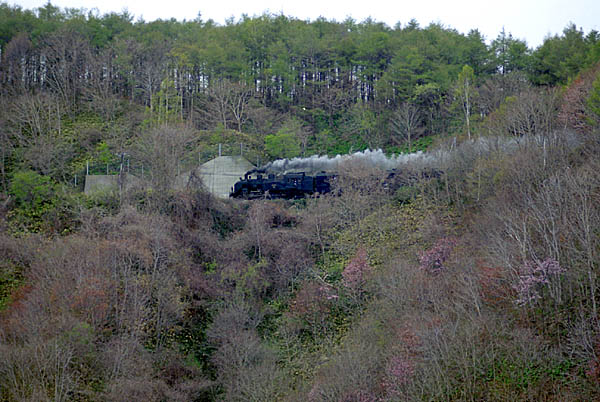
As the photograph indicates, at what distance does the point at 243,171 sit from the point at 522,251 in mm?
23034

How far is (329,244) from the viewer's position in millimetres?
28922

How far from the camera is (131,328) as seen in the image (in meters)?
21.8

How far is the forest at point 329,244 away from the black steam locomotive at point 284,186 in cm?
104

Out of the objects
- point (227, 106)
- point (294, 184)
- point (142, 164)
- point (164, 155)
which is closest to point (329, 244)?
point (294, 184)

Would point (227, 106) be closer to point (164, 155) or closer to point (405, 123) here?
point (405, 123)

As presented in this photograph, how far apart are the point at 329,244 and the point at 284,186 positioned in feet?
19.3

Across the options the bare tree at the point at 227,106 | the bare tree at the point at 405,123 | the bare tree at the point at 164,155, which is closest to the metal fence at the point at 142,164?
the bare tree at the point at 164,155

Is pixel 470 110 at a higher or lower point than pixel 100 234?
higher

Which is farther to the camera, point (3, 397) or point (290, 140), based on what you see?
point (290, 140)

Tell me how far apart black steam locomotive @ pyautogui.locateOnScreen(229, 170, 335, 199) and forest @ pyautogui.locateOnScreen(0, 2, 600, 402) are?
1035 mm

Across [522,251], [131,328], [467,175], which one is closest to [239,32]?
[467,175]

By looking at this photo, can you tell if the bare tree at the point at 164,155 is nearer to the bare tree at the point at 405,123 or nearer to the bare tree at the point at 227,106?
the bare tree at the point at 227,106

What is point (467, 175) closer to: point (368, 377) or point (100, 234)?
point (368, 377)

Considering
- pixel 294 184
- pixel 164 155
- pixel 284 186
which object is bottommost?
pixel 284 186
